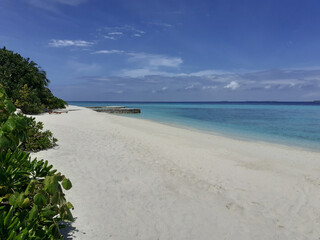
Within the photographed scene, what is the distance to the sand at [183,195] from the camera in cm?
428

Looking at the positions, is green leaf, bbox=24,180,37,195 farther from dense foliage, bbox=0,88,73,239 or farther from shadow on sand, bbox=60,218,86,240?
shadow on sand, bbox=60,218,86,240

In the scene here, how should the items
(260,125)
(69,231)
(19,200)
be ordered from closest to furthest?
(19,200)
(69,231)
(260,125)

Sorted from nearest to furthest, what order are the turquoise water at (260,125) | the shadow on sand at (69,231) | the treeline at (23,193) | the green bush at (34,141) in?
the treeline at (23,193)
the shadow on sand at (69,231)
the green bush at (34,141)
the turquoise water at (260,125)

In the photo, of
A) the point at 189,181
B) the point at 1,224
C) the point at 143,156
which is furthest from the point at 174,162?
the point at 1,224

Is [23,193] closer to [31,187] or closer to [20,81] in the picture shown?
[31,187]

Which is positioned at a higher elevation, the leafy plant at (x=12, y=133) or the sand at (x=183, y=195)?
the leafy plant at (x=12, y=133)

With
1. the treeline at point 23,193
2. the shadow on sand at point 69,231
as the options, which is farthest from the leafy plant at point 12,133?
the shadow on sand at point 69,231

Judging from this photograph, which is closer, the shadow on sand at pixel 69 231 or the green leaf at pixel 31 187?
the green leaf at pixel 31 187

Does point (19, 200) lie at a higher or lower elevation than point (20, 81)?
lower

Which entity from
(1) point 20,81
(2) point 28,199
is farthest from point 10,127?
(1) point 20,81

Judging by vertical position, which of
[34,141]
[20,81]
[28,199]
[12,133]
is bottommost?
[34,141]

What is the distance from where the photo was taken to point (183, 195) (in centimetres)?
570

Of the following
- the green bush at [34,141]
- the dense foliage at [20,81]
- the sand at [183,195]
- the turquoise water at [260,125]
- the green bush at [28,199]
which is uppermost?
the dense foliage at [20,81]

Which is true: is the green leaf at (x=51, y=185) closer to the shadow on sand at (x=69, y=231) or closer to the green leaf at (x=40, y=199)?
the green leaf at (x=40, y=199)
